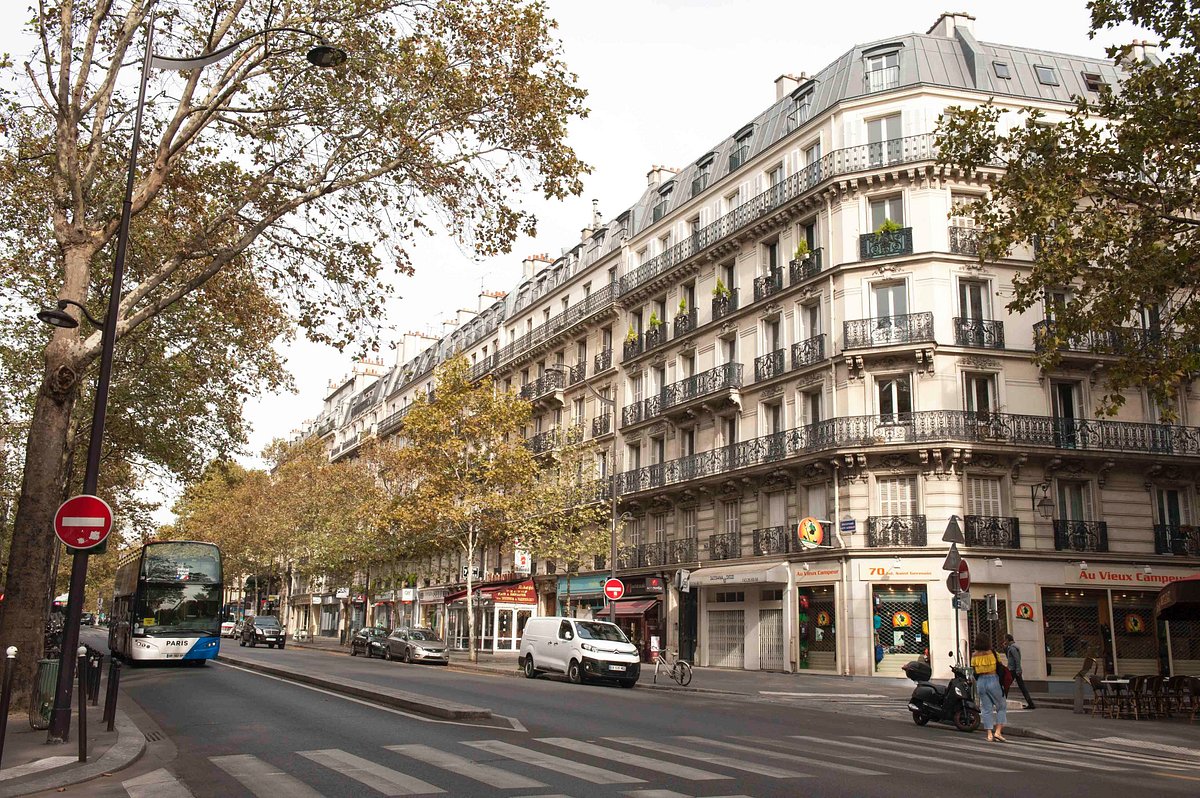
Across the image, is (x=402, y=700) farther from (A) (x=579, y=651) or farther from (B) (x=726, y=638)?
(B) (x=726, y=638)

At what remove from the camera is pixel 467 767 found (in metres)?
9.31

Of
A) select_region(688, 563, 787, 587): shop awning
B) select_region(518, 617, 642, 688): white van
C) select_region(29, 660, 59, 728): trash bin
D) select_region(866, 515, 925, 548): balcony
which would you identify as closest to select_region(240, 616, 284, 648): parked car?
select_region(518, 617, 642, 688): white van

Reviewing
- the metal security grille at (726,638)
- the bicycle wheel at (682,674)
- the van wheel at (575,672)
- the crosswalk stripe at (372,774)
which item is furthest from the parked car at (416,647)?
the crosswalk stripe at (372,774)

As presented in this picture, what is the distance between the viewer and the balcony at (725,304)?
35438 millimetres

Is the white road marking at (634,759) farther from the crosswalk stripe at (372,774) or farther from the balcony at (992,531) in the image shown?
the balcony at (992,531)

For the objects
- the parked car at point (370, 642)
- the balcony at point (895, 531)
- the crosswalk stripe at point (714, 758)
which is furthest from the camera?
the parked car at point (370, 642)

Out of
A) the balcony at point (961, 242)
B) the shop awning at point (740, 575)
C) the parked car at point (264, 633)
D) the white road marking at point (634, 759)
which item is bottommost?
the parked car at point (264, 633)

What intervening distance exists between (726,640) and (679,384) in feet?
32.2

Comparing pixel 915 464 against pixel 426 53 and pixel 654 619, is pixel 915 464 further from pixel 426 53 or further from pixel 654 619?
pixel 426 53

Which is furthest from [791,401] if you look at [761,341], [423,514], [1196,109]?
[1196,109]

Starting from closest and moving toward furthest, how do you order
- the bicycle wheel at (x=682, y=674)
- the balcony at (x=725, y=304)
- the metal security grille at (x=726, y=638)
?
the bicycle wheel at (x=682, y=674), the metal security grille at (x=726, y=638), the balcony at (x=725, y=304)

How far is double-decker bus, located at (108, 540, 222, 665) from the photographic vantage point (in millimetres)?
28172

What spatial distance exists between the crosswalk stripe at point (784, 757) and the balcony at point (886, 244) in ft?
69.4

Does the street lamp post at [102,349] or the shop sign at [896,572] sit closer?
the street lamp post at [102,349]
